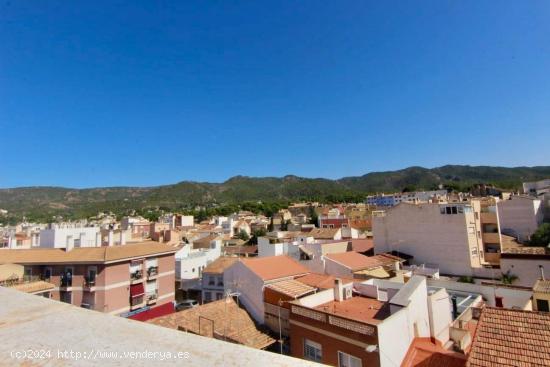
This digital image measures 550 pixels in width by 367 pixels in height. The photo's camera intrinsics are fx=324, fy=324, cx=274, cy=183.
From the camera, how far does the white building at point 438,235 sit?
91.0 feet

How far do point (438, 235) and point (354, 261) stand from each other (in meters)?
9.96

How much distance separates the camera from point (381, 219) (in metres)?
33.4

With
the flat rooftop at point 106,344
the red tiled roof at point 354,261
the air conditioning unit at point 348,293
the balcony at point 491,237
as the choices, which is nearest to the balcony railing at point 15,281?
the air conditioning unit at point 348,293

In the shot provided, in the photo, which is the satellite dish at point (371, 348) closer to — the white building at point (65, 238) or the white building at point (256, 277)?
the white building at point (256, 277)

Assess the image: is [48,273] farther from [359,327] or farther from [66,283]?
[359,327]

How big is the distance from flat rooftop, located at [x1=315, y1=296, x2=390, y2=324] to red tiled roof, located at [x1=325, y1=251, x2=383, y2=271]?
18.4 ft

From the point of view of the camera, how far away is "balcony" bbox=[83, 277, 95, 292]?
24016mm

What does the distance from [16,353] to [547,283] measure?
70.9 ft

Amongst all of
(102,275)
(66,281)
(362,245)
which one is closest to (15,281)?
(66,281)

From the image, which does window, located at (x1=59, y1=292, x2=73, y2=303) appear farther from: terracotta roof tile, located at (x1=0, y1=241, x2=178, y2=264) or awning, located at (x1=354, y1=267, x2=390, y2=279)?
awning, located at (x1=354, y1=267, x2=390, y2=279)

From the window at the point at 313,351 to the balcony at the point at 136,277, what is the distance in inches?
721

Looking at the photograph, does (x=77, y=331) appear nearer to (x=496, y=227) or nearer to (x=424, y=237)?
(x=424, y=237)

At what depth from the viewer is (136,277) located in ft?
88.2

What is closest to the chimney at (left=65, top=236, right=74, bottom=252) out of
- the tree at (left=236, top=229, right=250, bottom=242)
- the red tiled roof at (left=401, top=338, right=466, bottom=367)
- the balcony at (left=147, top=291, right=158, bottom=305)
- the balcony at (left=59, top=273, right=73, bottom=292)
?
the balcony at (left=59, top=273, right=73, bottom=292)
